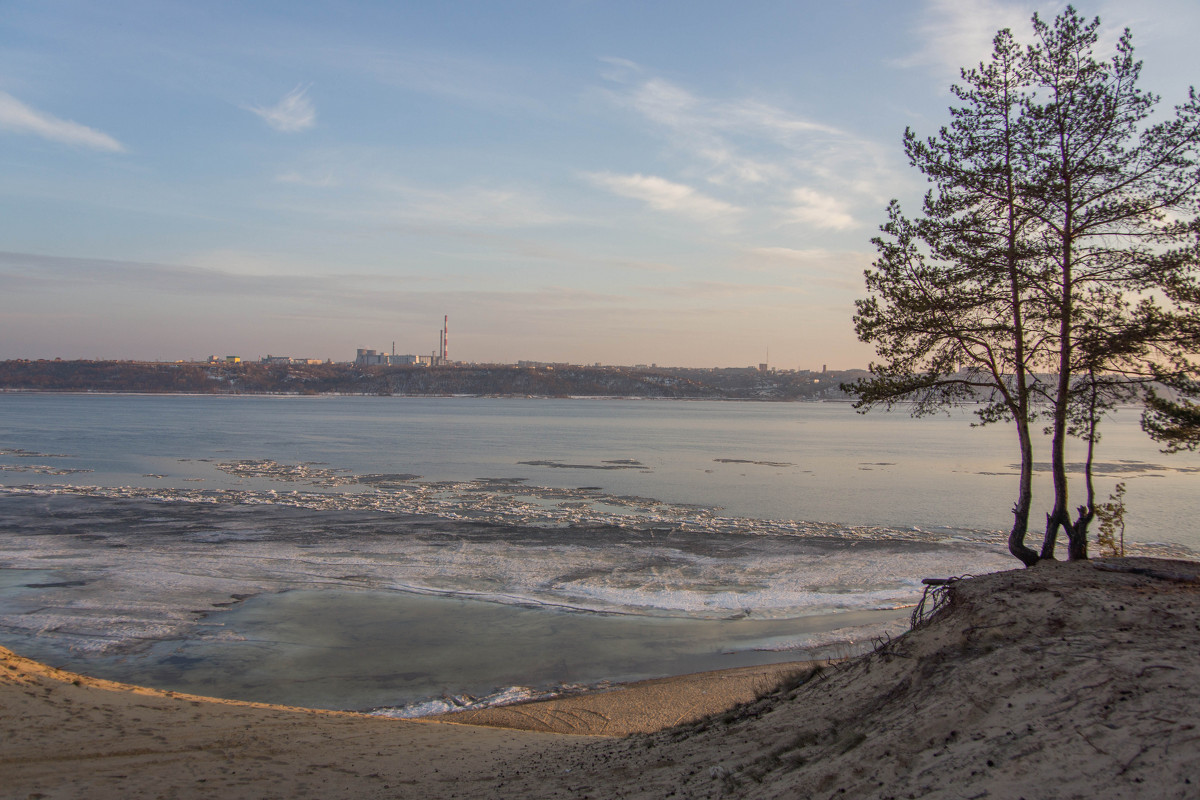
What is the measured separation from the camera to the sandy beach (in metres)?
4.43

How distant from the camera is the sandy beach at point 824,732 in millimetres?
4430

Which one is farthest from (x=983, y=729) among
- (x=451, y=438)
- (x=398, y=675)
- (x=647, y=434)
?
(x=647, y=434)

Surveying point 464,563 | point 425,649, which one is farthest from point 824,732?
point 464,563

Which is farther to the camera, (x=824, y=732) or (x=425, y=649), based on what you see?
(x=425, y=649)

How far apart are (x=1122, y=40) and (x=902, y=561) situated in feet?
36.3

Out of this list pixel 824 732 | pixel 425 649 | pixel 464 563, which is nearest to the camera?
pixel 824 732

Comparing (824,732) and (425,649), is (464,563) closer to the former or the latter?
(425,649)

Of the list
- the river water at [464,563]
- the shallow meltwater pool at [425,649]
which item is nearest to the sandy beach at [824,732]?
the shallow meltwater pool at [425,649]

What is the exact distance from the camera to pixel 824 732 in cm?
579

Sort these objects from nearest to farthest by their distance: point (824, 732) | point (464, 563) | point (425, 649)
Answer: point (824, 732), point (425, 649), point (464, 563)

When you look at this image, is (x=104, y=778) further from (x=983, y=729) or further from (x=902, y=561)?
(x=902, y=561)

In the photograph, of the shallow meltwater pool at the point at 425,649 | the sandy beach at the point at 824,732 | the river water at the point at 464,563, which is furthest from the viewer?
the river water at the point at 464,563

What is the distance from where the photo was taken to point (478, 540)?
1900 centimetres

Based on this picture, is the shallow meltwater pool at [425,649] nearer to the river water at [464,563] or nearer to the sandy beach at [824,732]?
the river water at [464,563]
